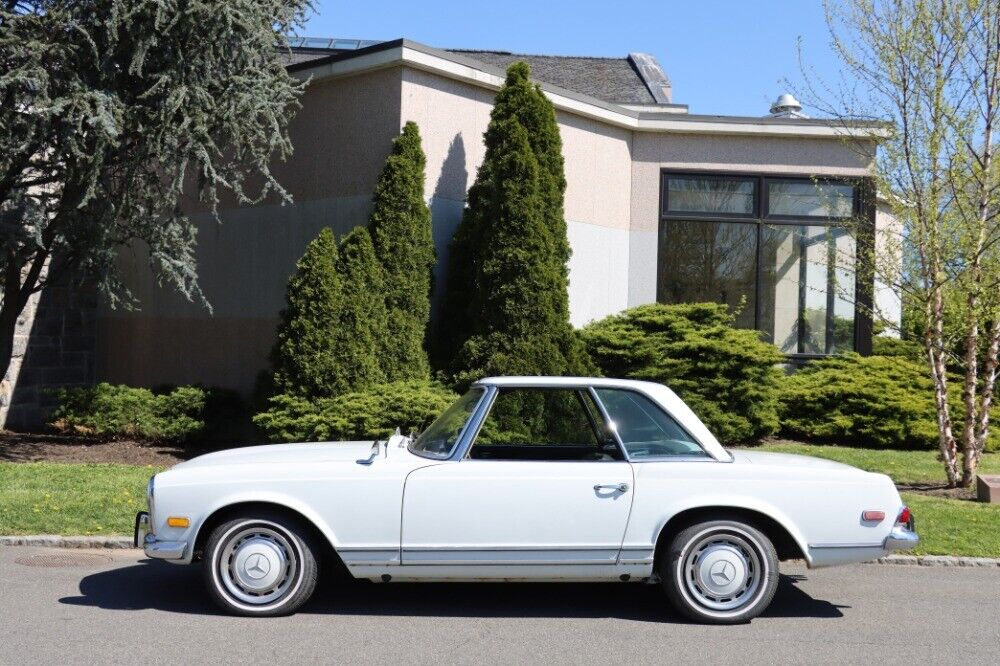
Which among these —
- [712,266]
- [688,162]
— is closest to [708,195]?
[688,162]

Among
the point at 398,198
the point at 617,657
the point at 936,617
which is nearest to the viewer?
the point at 617,657

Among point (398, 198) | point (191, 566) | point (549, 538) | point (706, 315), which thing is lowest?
point (191, 566)

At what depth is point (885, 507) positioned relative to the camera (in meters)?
6.16

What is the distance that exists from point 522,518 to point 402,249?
6.90m

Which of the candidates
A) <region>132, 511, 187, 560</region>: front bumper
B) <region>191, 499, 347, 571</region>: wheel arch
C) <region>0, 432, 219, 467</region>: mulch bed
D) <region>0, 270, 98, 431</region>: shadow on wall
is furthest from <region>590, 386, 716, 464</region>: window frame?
<region>0, 270, 98, 431</region>: shadow on wall

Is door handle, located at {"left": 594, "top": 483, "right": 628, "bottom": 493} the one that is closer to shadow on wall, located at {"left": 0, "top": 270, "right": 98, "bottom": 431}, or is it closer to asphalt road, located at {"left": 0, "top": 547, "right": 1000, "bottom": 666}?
asphalt road, located at {"left": 0, "top": 547, "right": 1000, "bottom": 666}

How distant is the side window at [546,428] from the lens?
631 cm

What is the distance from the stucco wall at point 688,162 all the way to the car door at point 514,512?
993 centimetres

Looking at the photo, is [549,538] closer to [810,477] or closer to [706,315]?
[810,477]

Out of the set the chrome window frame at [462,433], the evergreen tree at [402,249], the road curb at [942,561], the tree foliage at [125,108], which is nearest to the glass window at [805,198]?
the evergreen tree at [402,249]

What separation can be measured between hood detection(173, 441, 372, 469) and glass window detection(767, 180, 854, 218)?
1063 cm

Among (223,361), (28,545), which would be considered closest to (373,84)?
(223,361)

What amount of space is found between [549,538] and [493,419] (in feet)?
2.65

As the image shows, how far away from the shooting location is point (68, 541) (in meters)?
8.00
